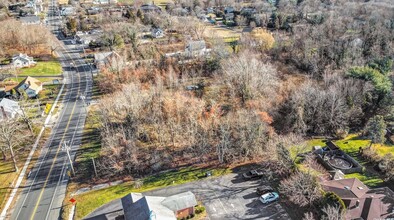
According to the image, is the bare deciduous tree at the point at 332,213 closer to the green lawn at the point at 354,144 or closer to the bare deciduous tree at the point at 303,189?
the bare deciduous tree at the point at 303,189

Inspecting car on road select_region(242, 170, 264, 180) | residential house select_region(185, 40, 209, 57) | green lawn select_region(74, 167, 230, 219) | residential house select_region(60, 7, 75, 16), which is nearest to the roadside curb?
green lawn select_region(74, 167, 230, 219)

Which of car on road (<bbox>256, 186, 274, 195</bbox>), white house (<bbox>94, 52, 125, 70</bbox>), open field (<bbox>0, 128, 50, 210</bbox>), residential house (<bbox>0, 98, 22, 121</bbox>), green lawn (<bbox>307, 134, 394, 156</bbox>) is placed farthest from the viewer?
white house (<bbox>94, 52, 125, 70</bbox>)

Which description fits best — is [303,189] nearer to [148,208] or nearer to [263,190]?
[263,190]

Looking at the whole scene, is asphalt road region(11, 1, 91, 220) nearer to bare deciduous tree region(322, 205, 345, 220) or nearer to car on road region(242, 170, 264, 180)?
car on road region(242, 170, 264, 180)

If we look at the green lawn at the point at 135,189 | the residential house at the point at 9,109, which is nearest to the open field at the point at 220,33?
the residential house at the point at 9,109

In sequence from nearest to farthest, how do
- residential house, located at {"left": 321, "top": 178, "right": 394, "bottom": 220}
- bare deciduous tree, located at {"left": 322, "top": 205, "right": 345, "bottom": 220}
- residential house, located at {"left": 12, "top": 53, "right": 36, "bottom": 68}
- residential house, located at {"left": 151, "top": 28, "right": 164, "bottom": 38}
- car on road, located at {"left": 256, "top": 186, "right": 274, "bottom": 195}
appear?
bare deciduous tree, located at {"left": 322, "top": 205, "right": 345, "bottom": 220}
residential house, located at {"left": 321, "top": 178, "right": 394, "bottom": 220}
car on road, located at {"left": 256, "top": 186, "right": 274, "bottom": 195}
residential house, located at {"left": 12, "top": 53, "right": 36, "bottom": 68}
residential house, located at {"left": 151, "top": 28, "right": 164, "bottom": 38}

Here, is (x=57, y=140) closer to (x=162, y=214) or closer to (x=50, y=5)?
(x=162, y=214)

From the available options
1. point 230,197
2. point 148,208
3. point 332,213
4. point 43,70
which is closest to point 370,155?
point 332,213

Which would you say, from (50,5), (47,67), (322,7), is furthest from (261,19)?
(50,5)
